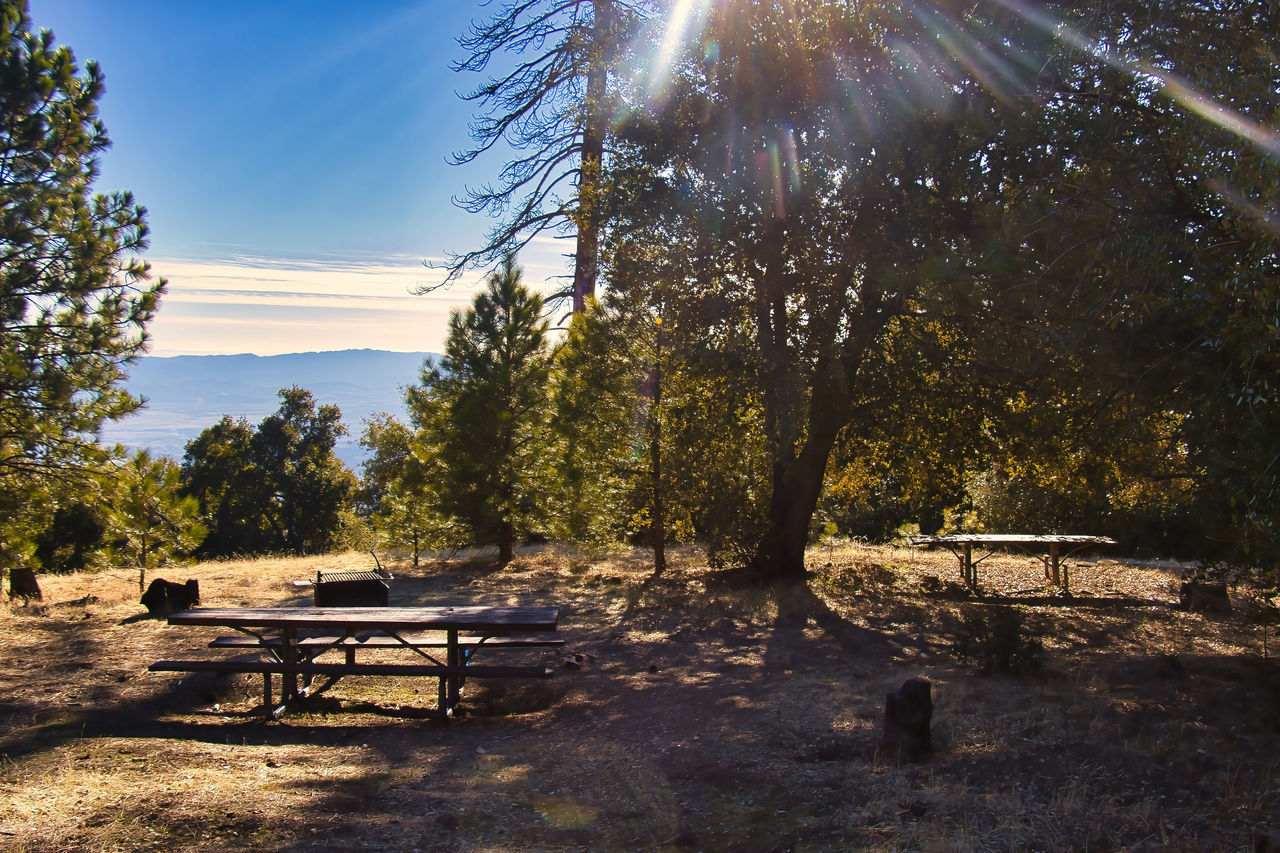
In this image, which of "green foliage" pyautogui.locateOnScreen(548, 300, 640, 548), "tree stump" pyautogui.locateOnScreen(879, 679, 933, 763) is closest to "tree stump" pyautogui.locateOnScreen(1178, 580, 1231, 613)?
"tree stump" pyautogui.locateOnScreen(879, 679, 933, 763)

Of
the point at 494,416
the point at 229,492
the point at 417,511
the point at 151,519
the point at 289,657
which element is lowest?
the point at 289,657

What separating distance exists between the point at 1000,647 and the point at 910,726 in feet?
8.08

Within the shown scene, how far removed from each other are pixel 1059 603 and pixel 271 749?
1086cm

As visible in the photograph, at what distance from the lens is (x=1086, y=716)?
237 inches

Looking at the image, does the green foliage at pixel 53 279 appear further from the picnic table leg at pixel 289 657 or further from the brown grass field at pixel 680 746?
the picnic table leg at pixel 289 657

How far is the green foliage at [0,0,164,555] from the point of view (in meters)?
10.8

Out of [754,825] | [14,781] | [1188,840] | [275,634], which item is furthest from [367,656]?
[1188,840]

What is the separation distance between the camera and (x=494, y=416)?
18328mm

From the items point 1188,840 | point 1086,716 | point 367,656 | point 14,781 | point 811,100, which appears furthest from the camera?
point 811,100

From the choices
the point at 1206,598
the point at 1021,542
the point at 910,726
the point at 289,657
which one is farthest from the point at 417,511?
the point at 910,726

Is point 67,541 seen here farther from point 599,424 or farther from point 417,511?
point 599,424

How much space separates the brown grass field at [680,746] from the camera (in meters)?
4.39

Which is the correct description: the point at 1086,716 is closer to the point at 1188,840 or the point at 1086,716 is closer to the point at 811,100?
the point at 1188,840

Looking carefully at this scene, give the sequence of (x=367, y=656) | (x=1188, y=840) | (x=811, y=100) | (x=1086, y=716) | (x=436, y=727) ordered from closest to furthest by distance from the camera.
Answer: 1. (x=1188, y=840)
2. (x=1086, y=716)
3. (x=436, y=727)
4. (x=367, y=656)
5. (x=811, y=100)
